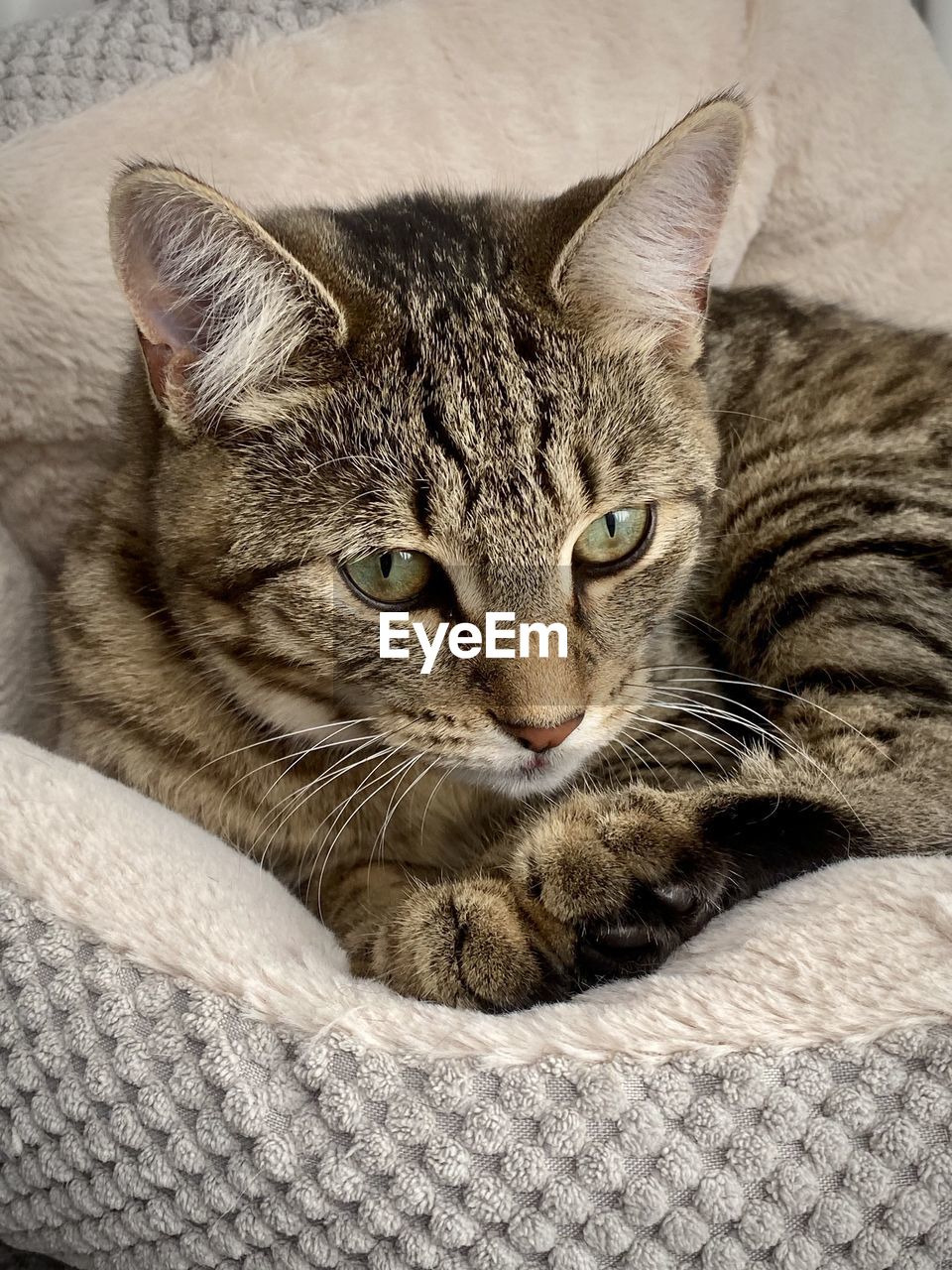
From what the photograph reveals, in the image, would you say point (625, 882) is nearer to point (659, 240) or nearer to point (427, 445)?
point (427, 445)

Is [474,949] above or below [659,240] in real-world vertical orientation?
below

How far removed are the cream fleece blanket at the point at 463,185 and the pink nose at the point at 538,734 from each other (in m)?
0.19

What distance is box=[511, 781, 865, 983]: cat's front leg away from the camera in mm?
794

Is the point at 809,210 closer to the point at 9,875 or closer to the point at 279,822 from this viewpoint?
the point at 279,822

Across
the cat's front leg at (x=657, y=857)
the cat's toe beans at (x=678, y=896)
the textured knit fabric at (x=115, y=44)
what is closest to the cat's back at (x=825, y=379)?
the cat's front leg at (x=657, y=857)

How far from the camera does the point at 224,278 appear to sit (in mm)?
809

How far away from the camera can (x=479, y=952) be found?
2.59 ft

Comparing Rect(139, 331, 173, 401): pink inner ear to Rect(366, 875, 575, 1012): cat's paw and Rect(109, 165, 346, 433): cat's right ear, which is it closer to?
Rect(109, 165, 346, 433): cat's right ear

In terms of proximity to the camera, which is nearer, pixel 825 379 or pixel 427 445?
pixel 427 445

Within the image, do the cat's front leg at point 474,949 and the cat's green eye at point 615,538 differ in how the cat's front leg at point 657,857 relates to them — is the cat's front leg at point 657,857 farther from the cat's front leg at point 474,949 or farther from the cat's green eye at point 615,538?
the cat's green eye at point 615,538

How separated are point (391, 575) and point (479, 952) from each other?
0.30 m

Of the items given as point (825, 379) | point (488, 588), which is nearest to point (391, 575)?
point (488, 588)

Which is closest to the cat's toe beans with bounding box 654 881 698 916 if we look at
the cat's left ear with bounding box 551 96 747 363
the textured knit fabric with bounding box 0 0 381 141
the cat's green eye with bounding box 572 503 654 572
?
the cat's green eye with bounding box 572 503 654 572

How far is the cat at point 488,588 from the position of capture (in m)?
0.81
